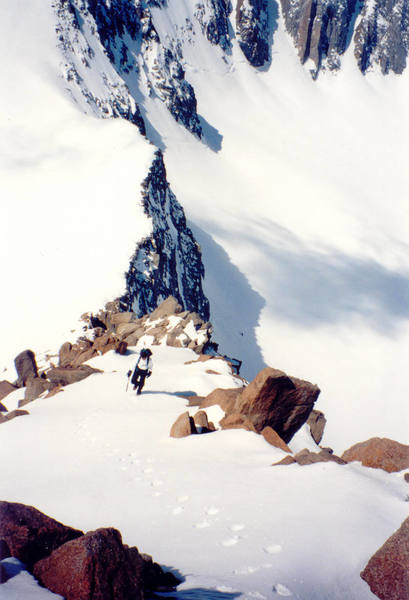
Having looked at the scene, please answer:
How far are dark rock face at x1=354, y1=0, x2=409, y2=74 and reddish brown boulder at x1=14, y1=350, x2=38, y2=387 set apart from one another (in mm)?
89546

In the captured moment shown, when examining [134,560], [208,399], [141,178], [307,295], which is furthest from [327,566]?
[307,295]

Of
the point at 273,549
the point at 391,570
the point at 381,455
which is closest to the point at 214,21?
the point at 381,455

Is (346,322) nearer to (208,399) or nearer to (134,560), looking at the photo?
(208,399)

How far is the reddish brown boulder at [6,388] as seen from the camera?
13.0 meters

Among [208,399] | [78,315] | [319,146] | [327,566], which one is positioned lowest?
[78,315]

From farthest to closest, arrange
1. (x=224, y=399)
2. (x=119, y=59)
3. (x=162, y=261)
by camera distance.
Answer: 1. (x=119, y=59)
2. (x=162, y=261)
3. (x=224, y=399)

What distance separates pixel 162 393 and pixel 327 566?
24.8 ft

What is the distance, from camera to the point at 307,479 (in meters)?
5.14

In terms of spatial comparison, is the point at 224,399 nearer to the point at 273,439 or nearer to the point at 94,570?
the point at 273,439

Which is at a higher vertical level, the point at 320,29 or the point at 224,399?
the point at 320,29

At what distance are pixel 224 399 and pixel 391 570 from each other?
5592 mm

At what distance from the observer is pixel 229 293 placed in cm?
4019

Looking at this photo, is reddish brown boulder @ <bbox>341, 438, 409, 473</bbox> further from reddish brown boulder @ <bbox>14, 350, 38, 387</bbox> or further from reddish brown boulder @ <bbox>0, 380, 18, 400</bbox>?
reddish brown boulder @ <bbox>14, 350, 38, 387</bbox>

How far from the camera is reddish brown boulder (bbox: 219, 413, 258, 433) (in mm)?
7453
